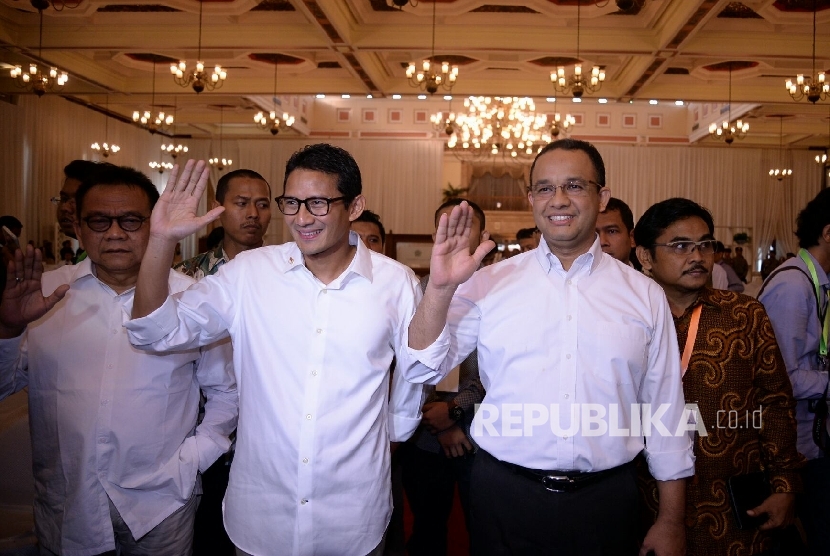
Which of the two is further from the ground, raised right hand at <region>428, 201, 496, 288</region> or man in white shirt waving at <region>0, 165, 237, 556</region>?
raised right hand at <region>428, 201, 496, 288</region>

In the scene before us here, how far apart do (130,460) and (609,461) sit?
4.99ft

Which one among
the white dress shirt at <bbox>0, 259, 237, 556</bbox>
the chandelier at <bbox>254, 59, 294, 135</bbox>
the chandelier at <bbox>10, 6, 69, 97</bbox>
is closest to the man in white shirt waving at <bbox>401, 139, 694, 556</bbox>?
the white dress shirt at <bbox>0, 259, 237, 556</bbox>

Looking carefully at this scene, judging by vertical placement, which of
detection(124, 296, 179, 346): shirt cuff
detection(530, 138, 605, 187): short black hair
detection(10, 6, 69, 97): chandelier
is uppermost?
detection(10, 6, 69, 97): chandelier

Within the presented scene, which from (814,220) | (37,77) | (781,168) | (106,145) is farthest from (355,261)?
(781,168)

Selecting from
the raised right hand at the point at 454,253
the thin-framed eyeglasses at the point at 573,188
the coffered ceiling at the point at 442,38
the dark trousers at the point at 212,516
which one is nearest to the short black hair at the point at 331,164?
the raised right hand at the point at 454,253

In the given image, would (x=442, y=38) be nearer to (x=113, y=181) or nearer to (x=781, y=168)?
(x=113, y=181)

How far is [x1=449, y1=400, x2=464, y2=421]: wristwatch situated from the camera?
112 inches

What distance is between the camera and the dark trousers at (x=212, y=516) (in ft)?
9.23

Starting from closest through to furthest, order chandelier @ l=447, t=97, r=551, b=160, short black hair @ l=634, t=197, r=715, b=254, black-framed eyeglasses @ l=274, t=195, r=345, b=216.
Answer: black-framed eyeglasses @ l=274, t=195, r=345, b=216, short black hair @ l=634, t=197, r=715, b=254, chandelier @ l=447, t=97, r=551, b=160

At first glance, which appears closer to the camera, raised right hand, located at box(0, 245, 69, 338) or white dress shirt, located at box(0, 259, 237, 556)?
raised right hand, located at box(0, 245, 69, 338)

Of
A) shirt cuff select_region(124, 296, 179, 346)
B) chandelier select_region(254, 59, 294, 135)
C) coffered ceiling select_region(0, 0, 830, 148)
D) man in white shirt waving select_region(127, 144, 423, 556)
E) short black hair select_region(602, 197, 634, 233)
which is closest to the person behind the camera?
shirt cuff select_region(124, 296, 179, 346)

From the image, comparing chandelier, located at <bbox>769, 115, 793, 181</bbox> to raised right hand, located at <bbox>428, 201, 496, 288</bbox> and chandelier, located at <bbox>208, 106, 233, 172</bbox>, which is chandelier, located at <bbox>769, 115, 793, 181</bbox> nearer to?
chandelier, located at <bbox>208, 106, 233, 172</bbox>

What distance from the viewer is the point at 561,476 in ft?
6.61

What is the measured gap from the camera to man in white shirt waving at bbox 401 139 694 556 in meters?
2.01
